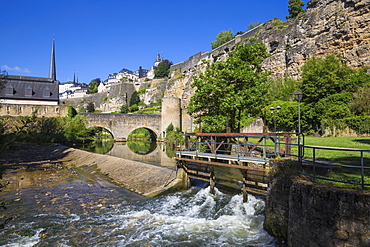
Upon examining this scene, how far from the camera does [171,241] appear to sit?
6.21 metres

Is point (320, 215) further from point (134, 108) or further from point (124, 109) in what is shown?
point (124, 109)

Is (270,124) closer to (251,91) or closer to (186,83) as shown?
(251,91)

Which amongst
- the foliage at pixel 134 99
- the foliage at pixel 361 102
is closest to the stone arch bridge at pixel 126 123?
the foliage at pixel 134 99

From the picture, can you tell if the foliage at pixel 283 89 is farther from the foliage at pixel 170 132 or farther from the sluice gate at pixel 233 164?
the sluice gate at pixel 233 164

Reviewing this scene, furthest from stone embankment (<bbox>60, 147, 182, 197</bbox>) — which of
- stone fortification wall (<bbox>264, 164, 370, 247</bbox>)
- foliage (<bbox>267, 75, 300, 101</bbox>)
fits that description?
foliage (<bbox>267, 75, 300, 101</bbox>)

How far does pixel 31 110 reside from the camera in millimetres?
36188

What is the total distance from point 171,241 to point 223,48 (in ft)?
150

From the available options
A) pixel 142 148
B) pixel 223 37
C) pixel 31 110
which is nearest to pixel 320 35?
pixel 142 148

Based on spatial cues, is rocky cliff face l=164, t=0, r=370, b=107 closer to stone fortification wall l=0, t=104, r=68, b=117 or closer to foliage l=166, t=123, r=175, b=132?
foliage l=166, t=123, r=175, b=132

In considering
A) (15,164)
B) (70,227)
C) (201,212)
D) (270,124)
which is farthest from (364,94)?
(15,164)

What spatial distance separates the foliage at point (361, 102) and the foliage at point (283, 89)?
7707 millimetres

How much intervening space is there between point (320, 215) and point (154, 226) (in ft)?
14.5

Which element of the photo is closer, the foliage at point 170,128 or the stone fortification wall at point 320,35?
the stone fortification wall at point 320,35

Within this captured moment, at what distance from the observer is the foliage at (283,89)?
2628cm
